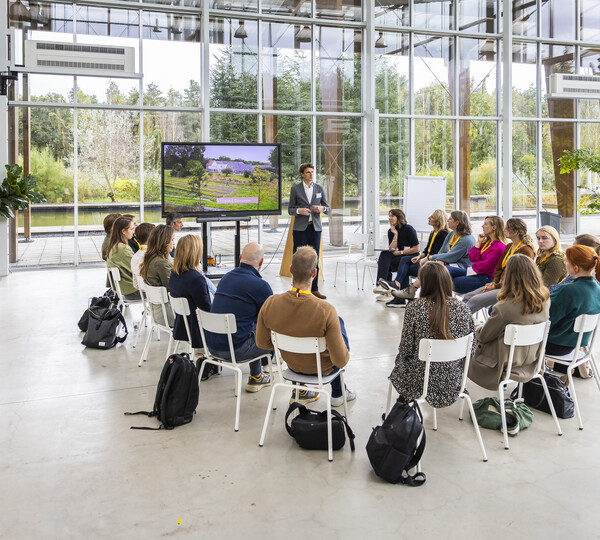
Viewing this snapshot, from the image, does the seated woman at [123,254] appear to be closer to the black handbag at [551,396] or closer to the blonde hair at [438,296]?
the blonde hair at [438,296]

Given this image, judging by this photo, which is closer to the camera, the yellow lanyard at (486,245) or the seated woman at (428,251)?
the yellow lanyard at (486,245)

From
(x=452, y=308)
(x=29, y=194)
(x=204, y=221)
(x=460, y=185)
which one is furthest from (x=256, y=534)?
(x=460, y=185)

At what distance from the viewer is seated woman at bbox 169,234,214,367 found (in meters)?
4.88

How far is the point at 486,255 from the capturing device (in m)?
6.82

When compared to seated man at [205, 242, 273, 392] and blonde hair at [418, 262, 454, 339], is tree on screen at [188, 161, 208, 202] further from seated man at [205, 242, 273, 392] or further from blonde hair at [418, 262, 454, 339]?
blonde hair at [418, 262, 454, 339]

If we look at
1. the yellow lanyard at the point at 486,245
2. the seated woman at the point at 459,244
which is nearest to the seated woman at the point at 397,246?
the seated woman at the point at 459,244

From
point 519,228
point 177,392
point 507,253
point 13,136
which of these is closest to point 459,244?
point 507,253

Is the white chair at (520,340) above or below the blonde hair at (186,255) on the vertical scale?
below

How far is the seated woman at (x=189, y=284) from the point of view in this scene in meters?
4.88

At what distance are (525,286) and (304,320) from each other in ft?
4.76

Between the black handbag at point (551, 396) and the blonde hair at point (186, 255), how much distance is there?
2.58 meters

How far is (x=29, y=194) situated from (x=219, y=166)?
3.47 m

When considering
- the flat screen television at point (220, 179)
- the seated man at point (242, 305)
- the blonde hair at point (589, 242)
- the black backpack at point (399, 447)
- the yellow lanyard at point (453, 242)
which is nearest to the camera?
the black backpack at point (399, 447)

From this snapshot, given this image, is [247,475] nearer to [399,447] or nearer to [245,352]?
[399,447]
